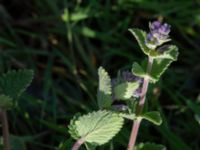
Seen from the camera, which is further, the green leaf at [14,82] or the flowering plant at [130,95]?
the green leaf at [14,82]

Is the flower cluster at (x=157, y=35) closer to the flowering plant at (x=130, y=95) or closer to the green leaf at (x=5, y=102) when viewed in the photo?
the flowering plant at (x=130, y=95)

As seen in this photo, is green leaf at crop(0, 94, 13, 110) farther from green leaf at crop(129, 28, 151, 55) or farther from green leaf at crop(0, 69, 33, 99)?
green leaf at crop(129, 28, 151, 55)

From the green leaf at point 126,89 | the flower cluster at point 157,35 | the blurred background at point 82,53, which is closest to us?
the flower cluster at point 157,35

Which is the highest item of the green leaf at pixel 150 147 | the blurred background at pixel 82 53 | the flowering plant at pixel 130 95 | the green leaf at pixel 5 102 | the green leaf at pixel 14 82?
the blurred background at pixel 82 53

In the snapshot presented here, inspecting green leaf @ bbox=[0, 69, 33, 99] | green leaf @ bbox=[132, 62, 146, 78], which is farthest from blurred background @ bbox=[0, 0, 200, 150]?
green leaf @ bbox=[132, 62, 146, 78]

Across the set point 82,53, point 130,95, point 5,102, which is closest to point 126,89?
point 130,95

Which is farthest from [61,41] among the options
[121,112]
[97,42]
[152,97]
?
[121,112]

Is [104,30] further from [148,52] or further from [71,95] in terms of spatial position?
[148,52]

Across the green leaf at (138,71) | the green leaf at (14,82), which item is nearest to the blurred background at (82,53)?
the green leaf at (14,82)
